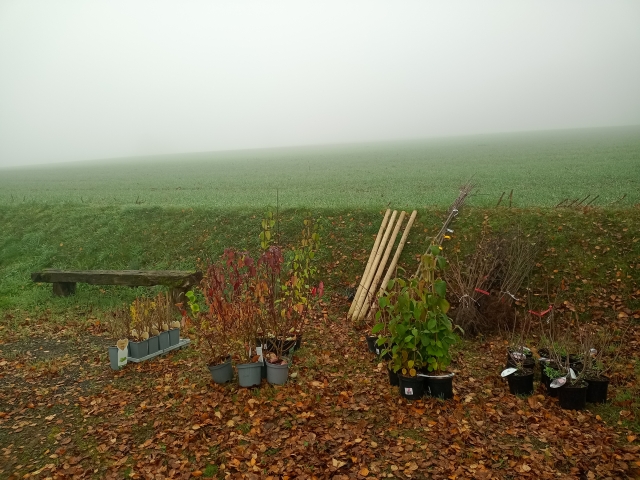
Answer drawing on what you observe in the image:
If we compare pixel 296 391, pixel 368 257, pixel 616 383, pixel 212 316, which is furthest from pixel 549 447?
pixel 368 257

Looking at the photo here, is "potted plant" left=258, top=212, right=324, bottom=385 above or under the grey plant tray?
above

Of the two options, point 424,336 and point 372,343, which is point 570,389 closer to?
point 424,336

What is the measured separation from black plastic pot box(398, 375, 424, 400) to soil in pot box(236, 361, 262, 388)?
1.94 meters

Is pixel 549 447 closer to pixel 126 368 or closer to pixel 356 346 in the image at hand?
pixel 356 346

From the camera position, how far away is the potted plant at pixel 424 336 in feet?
19.4

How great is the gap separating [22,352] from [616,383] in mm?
9496

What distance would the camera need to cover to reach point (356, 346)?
327 inches

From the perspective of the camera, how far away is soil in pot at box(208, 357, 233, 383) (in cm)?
673

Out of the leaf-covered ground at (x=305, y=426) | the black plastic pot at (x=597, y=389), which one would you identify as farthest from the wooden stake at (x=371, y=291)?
the black plastic pot at (x=597, y=389)

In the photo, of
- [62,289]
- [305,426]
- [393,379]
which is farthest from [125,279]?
[393,379]

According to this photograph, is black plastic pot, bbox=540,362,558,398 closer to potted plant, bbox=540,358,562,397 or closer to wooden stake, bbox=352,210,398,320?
potted plant, bbox=540,358,562,397

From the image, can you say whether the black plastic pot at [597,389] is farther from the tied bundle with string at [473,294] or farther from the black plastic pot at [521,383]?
the tied bundle with string at [473,294]

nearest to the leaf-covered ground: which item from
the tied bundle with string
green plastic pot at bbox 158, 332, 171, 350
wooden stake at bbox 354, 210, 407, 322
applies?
green plastic pot at bbox 158, 332, 171, 350

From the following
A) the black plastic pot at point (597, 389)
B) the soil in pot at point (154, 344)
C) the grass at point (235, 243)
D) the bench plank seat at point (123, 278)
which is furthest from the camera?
the bench plank seat at point (123, 278)
